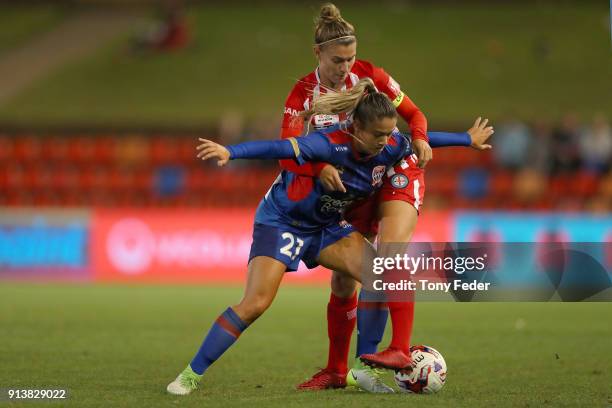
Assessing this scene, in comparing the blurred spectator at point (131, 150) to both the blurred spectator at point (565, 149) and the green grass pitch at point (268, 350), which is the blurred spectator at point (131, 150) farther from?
the blurred spectator at point (565, 149)

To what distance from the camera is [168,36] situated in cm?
2736

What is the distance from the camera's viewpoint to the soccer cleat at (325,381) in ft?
21.8

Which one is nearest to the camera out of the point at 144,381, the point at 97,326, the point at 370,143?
the point at 370,143

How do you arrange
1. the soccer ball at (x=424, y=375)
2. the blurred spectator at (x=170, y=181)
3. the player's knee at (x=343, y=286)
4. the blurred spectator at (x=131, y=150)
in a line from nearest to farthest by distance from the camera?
1. the soccer ball at (x=424, y=375)
2. the player's knee at (x=343, y=286)
3. the blurred spectator at (x=170, y=181)
4. the blurred spectator at (x=131, y=150)

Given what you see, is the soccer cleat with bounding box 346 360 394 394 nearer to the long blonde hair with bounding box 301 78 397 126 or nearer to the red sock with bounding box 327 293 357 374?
the red sock with bounding box 327 293 357 374

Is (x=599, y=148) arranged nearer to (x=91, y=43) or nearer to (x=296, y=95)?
(x=296, y=95)

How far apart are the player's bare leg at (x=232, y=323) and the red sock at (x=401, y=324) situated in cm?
72

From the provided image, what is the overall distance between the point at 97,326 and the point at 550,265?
4.87 meters

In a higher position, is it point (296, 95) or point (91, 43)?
point (91, 43)

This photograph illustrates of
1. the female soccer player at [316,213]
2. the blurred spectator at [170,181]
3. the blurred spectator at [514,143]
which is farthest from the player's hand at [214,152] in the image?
the blurred spectator at [170,181]

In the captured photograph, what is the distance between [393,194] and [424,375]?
1.12 metres

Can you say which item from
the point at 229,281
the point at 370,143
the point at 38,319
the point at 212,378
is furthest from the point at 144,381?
the point at 229,281

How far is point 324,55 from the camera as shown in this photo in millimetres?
6883

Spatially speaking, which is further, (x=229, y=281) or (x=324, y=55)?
(x=229, y=281)
